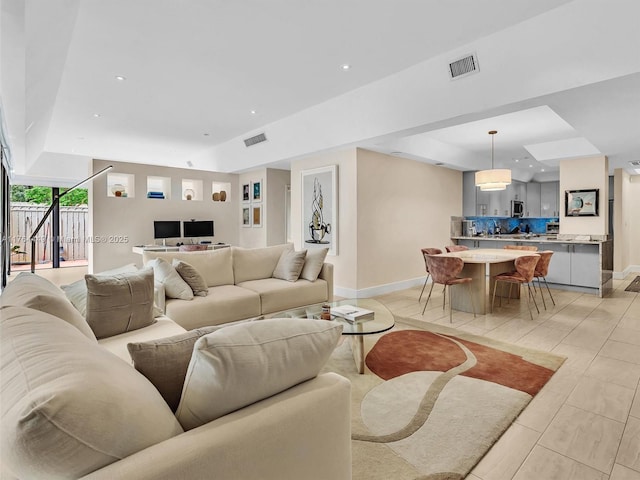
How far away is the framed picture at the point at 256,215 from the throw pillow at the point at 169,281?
14.7 ft

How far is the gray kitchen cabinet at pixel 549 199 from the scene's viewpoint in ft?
29.7

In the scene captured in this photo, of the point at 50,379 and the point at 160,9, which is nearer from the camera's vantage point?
the point at 50,379

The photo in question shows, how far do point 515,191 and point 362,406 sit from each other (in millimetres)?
8518

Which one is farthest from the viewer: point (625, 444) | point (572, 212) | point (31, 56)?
point (572, 212)

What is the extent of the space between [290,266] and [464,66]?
289 cm

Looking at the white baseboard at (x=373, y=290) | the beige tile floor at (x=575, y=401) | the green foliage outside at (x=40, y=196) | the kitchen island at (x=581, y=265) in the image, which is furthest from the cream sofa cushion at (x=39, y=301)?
the green foliage outside at (x=40, y=196)

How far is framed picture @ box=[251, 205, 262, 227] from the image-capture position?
7789 millimetres

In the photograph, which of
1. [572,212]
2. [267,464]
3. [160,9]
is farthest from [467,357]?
[572,212]

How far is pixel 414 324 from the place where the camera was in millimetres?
4082

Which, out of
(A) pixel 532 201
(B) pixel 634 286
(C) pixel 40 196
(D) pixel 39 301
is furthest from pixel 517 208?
(C) pixel 40 196

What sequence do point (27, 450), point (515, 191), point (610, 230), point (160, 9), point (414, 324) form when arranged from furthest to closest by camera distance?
point (515, 191)
point (610, 230)
point (414, 324)
point (160, 9)
point (27, 450)

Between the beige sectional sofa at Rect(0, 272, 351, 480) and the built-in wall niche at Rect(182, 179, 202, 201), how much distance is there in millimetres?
6989

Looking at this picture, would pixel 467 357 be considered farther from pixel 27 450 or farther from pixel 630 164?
pixel 630 164

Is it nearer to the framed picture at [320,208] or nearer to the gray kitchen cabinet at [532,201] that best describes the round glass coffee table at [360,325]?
the framed picture at [320,208]
